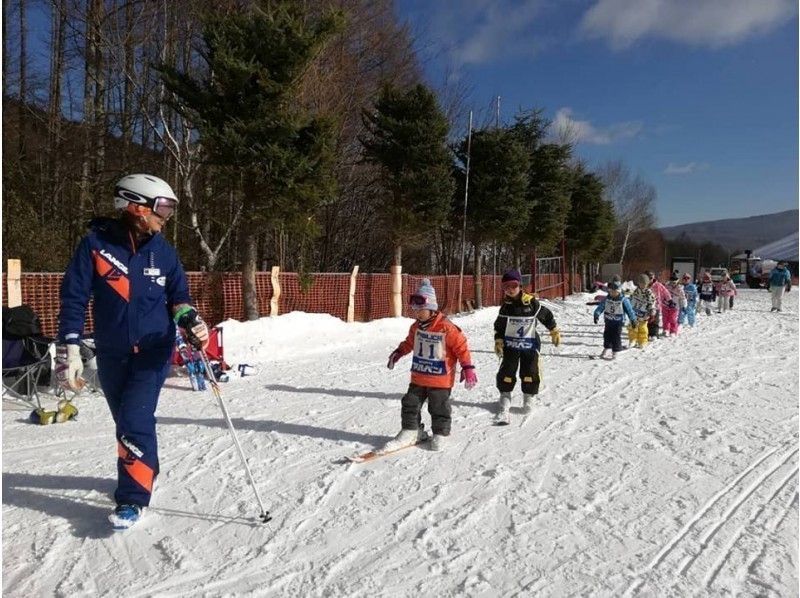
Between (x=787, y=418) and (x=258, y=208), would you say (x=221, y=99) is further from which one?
(x=787, y=418)

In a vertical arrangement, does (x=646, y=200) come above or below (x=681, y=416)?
above

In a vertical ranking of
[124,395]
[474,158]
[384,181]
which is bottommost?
[124,395]

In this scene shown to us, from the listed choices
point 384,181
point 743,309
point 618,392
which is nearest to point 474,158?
point 384,181

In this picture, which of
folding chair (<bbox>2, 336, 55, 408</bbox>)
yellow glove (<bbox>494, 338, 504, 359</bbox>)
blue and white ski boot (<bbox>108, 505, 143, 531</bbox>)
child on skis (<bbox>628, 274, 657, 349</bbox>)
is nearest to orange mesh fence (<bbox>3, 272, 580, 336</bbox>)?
folding chair (<bbox>2, 336, 55, 408</bbox>)

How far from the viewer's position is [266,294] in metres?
Answer: 12.4

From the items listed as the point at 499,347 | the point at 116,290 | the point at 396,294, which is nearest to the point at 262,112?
the point at 396,294

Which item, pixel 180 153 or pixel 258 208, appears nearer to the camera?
pixel 258 208

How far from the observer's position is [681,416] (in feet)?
20.1

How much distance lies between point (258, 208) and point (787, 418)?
944 centimetres

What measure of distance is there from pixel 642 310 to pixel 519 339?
671 cm

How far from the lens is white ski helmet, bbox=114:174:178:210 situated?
340 cm

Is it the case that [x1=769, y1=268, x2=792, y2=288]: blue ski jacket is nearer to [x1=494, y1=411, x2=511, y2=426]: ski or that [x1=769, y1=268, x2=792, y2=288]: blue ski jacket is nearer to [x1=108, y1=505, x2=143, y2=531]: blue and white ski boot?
[x1=494, y1=411, x2=511, y2=426]: ski

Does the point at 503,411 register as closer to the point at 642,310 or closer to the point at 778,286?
the point at 642,310

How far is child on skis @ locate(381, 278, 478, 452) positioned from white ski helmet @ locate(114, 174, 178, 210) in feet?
7.89
